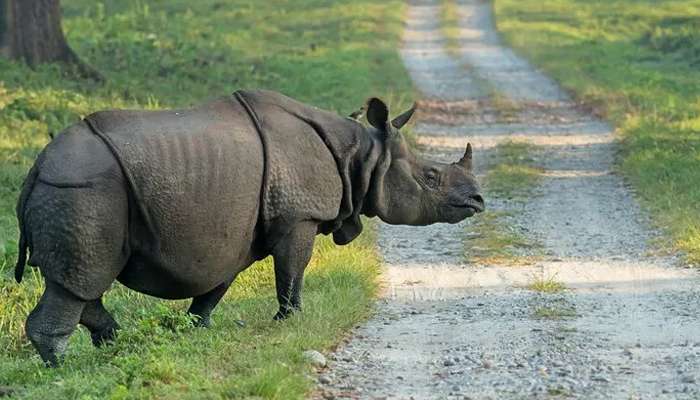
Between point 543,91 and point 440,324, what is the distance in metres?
16.9

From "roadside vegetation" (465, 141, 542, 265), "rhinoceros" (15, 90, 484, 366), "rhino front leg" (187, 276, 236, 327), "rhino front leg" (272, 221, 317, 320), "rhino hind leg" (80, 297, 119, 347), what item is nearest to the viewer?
"rhinoceros" (15, 90, 484, 366)

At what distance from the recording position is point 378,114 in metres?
8.96

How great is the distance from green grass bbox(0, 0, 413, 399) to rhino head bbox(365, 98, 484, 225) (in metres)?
0.67

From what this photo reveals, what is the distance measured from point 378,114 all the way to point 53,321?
2329 millimetres

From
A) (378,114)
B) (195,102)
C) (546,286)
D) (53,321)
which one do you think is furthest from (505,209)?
(195,102)

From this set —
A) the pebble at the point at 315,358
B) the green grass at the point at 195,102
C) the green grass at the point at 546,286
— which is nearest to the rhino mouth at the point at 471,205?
the green grass at the point at 195,102

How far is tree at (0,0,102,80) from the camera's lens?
842 inches

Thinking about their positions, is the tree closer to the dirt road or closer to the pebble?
the dirt road

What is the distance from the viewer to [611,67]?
2752cm

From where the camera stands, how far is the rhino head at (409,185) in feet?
29.4

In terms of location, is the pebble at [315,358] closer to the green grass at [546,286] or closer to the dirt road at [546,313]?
the dirt road at [546,313]

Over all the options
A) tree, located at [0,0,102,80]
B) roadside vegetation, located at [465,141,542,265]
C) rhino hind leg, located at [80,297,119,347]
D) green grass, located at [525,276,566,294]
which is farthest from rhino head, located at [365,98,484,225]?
tree, located at [0,0,102,80]

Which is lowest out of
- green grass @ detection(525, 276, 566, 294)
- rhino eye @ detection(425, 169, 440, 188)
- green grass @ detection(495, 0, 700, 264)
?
green grass @ detection(495, 0, 700, 264)

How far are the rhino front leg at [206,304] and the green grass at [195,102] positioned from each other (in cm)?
9
